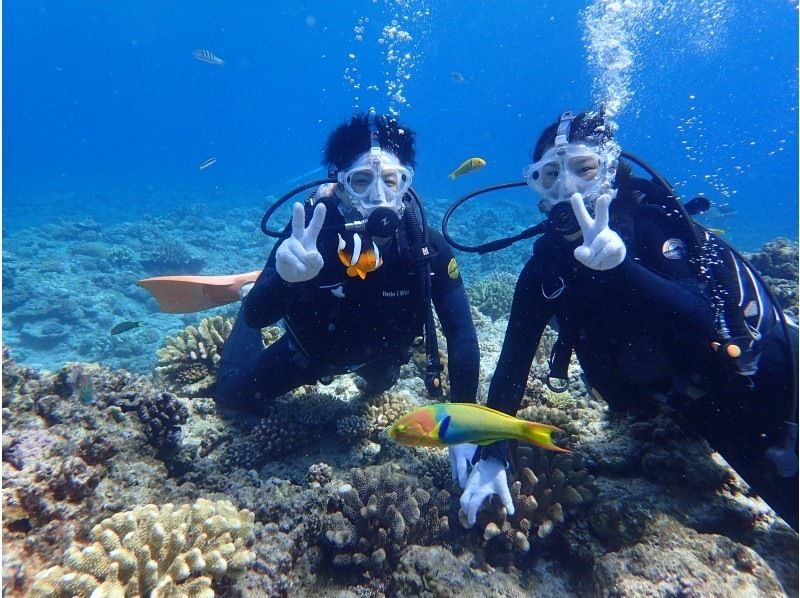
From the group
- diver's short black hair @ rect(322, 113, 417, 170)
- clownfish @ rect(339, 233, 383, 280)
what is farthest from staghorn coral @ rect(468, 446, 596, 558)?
diver's short black hair @ rect(322, 113, 417, 170)

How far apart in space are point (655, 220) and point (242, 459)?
4069mm

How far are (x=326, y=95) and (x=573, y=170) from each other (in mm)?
172891

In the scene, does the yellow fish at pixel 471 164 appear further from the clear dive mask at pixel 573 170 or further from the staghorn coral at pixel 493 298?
the clear dive mask at pixel 573 170

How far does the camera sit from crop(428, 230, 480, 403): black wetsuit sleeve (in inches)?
141

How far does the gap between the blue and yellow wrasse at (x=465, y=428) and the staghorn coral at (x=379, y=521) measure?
1.30m

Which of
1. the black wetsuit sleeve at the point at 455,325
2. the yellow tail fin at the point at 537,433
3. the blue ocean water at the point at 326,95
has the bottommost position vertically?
the yellow tail fin at the point at 537,433

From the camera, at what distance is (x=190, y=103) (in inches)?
5655

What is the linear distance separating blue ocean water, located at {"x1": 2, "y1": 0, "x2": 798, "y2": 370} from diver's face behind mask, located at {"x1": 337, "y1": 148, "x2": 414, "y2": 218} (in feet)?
25.4

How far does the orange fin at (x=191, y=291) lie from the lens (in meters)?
6.00

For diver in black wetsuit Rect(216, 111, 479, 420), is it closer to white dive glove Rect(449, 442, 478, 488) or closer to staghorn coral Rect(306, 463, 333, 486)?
white dive glove Rect(449, 442, 478, 488)

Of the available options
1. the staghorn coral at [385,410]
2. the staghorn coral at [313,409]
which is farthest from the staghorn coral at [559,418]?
the staghorn coral at [313,409]

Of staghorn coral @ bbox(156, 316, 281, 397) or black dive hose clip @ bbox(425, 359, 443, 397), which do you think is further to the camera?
staghorn coral @ bbox(156, 316, 281, 397)

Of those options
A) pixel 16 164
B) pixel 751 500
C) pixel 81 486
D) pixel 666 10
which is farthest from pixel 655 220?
pixel 16 164

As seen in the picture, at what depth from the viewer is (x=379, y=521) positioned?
2881mm
